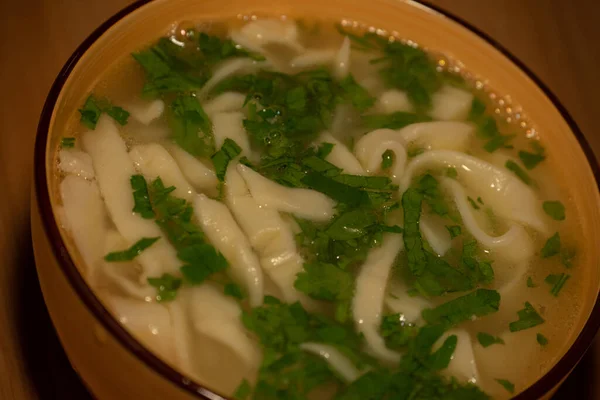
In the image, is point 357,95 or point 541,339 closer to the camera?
point 541,339

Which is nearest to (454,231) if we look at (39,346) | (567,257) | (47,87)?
(567,257)

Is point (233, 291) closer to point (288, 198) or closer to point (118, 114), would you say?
point (288, 198)

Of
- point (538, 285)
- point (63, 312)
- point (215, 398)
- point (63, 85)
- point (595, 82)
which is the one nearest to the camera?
point (215, 398)

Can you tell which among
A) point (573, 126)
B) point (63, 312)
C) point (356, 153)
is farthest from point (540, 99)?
point (63, 312)

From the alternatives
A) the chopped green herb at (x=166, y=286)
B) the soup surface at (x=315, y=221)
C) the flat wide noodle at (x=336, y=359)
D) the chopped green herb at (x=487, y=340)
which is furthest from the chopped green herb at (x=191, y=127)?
the chopped green herb at (x=487, y=340)

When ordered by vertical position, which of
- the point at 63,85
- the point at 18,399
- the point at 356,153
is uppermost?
the point at 63,85

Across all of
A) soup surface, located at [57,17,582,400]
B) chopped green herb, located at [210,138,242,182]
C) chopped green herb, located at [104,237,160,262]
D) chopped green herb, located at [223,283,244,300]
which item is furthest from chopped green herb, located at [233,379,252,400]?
chopped green herb, located at [210,138,242,182]

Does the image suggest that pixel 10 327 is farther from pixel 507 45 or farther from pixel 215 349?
pixel 507 45

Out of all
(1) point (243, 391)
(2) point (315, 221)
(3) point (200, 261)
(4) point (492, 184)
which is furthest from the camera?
(4) point (492, 184)
